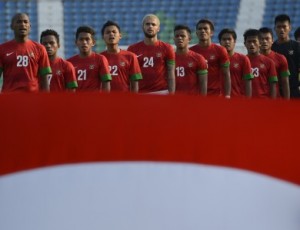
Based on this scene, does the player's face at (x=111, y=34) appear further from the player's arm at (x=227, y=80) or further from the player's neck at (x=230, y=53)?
the player's neck at (x=230, y=53)

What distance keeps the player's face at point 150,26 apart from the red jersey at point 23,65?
91 centimetres

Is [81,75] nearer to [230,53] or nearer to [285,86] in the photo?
[230,53]

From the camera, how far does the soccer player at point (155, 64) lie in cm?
609

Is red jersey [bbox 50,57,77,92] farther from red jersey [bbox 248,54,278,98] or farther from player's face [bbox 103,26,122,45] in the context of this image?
red jersey [bbox 248,54,278,98]

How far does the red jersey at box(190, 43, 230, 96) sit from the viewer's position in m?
6.56

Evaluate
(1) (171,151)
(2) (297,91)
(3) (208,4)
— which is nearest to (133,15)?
(3) (208,4)

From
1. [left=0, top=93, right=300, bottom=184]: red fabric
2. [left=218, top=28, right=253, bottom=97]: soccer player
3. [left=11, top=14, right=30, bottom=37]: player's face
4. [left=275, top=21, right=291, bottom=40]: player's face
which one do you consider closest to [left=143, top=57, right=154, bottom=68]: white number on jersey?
[left=218, top=28, right=253, bottom=97]: soccer player

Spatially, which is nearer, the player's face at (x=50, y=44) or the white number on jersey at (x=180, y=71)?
the player's face at (x=50, y=44)

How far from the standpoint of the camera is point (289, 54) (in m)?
7.05

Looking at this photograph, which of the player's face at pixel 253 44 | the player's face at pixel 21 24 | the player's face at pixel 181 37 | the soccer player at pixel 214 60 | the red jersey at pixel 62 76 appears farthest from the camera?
the player's face at pixel 253 44

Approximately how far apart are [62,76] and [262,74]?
179cm

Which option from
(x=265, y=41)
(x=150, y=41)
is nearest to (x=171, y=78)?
(x=150, y=41)

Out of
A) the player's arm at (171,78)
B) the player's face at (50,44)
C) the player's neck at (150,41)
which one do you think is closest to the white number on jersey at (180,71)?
the player's arm at (171,78)

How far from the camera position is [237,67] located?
675cm
